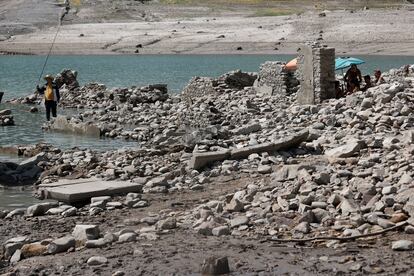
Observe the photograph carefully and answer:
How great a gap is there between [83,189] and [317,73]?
969 centimetres

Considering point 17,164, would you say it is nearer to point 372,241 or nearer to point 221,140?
point 221,140

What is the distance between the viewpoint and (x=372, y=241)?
979 cm

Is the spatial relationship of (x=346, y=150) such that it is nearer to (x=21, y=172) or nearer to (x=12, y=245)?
(x=12, y=245)

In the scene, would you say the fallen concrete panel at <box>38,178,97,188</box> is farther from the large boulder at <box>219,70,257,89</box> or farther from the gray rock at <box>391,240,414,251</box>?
the large boulder at <box>219,70,257,89</box>

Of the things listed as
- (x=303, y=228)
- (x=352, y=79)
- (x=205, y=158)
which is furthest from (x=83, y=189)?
(x=352, y=79)

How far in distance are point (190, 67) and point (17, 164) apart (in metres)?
40.1

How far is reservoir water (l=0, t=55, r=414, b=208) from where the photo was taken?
23703mm

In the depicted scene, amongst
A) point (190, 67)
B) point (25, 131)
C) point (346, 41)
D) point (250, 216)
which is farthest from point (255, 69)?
point (250, 216)

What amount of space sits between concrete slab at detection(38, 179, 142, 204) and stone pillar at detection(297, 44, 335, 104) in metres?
8.70

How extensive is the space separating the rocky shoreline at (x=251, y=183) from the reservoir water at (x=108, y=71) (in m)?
3.01

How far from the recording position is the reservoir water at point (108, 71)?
77.8ft

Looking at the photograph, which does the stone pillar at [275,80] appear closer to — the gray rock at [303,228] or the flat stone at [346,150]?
the flat stone at [346,150]

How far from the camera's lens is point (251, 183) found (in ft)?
43.3

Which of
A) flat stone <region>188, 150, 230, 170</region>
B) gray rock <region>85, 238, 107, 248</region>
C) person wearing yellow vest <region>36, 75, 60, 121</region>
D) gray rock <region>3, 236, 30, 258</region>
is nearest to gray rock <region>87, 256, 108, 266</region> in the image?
gray rock <region>85, 238, 107, 248</region>
